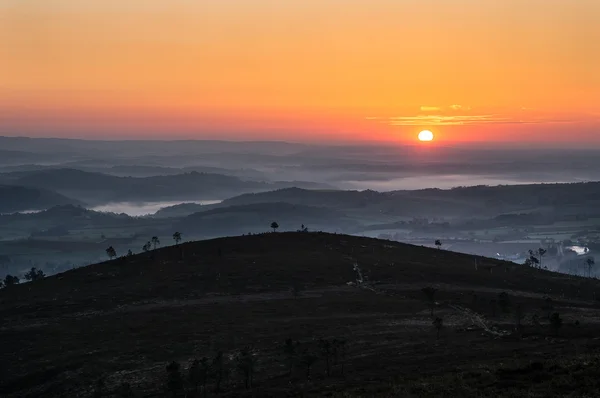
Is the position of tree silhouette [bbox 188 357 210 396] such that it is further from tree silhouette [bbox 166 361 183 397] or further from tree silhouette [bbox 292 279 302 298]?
tree silhouette [bbox 292 279 302 298]

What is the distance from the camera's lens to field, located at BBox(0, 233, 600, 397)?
54.3 m

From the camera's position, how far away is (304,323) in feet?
286

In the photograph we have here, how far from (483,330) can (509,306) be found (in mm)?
16783

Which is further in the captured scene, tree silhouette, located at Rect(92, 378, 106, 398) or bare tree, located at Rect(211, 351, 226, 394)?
tree silhouette, located at Rect(92, 378, 106, 398)

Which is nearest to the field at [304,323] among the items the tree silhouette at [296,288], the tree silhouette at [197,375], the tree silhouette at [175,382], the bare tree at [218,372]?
the tree silhouette at [296,288]

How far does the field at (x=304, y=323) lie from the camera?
178ft

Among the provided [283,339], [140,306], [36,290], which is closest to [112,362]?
[283,339]

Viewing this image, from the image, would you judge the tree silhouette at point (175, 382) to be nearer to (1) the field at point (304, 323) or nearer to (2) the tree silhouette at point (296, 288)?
(1) the field at point (304, 323)

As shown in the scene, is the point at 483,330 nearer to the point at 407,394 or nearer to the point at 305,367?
the point at 305,367

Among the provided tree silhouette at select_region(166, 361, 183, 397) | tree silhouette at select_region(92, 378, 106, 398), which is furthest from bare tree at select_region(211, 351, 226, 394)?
tree silhouette at select_region(92, 378, 106, 398)

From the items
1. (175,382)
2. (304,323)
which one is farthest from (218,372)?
(304,323)

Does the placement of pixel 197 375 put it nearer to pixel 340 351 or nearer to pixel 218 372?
pixel 218 372

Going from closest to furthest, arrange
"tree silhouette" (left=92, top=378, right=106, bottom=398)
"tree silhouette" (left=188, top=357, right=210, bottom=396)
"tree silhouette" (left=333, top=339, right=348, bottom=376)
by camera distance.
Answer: "tree silhouette" (left=188, top=357, right=210, bottom=396), "tree silhouette" (left=92, top=378, right=106, bottom=398), "tree silhouette" (left=333, top=339, right=348, bottom=376)

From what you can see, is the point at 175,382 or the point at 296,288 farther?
the point at 296,288
